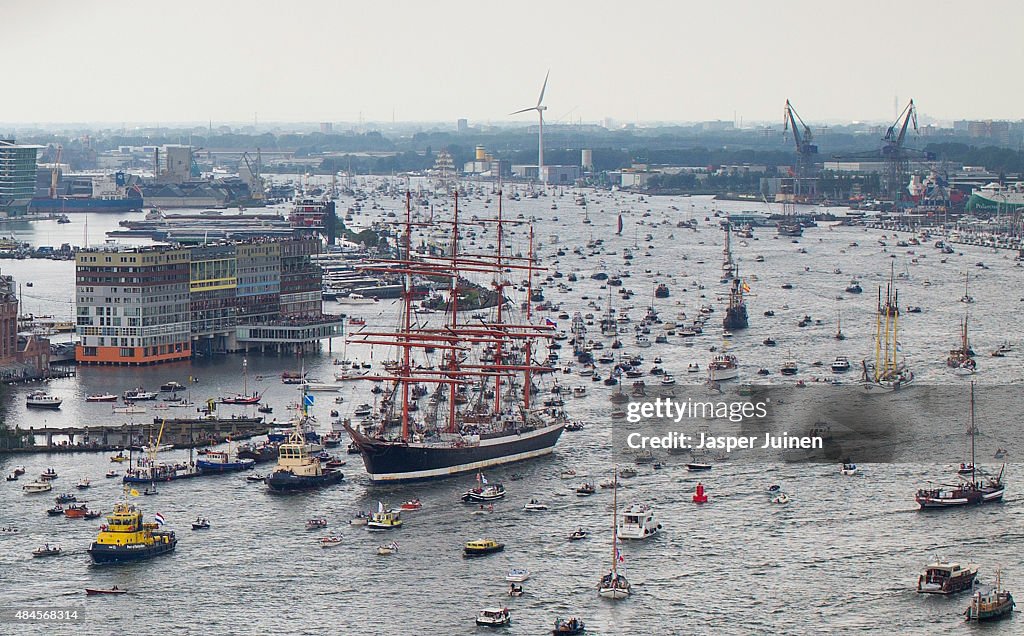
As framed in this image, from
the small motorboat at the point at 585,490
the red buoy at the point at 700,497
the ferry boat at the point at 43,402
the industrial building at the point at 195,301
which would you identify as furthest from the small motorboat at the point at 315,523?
the industrial building at the point at 195,301

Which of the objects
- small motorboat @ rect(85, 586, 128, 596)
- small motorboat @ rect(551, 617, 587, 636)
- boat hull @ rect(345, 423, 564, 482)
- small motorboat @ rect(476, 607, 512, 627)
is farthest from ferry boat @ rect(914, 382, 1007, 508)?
small motorboat @ rect(85, 586, 128, 596)

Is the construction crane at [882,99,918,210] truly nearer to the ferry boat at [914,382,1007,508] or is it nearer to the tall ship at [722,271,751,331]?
the tall ship at [722,271,751,331]

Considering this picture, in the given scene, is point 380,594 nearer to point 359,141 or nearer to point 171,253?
point 171,253

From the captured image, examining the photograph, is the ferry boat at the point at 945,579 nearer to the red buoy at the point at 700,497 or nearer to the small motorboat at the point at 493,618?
the small motorboat at the point at 493,618

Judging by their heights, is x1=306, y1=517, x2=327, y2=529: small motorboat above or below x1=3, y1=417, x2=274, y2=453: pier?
below

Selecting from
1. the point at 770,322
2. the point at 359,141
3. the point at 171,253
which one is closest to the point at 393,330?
the point at 171,253

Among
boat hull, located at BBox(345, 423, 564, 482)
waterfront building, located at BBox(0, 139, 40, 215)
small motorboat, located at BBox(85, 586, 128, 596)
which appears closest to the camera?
small motorboat, located at BBox(85, 586, 128, 596)
